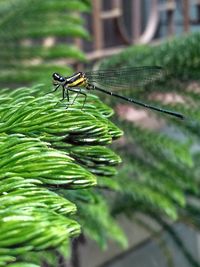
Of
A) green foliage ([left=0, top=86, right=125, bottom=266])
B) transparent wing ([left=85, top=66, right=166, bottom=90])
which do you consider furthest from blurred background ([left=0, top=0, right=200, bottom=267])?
green foliage ([left=0, top=86, right=125, bottom=266])

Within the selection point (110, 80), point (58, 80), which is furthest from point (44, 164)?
point (110, 80)

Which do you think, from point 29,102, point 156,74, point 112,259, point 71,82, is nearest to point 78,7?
point 156,74

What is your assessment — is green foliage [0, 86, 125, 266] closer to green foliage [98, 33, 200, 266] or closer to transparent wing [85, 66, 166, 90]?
transparent wing [85, 66, 166, 90]

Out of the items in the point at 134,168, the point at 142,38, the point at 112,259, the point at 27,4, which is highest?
the point at 27,4

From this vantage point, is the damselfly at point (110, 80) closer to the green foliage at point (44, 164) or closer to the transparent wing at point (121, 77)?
the transparent wing at point (121, 77)

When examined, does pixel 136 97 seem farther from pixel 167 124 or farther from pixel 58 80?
pixel 58 80

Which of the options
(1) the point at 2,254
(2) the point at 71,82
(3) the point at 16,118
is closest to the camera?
(1) the point at 2,254

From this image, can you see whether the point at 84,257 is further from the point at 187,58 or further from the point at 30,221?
the point at 30,221
